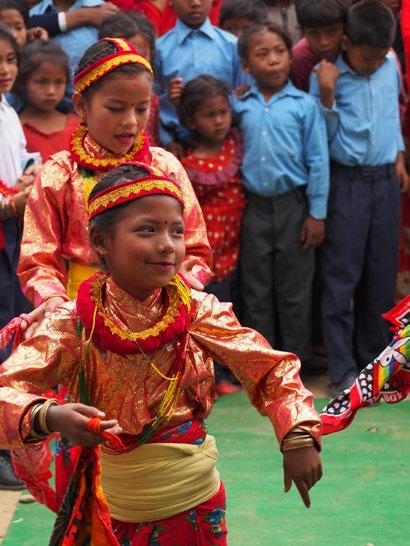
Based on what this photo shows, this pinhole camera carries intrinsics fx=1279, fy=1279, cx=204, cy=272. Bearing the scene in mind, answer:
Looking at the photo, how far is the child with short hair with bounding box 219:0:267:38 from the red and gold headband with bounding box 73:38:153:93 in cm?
330

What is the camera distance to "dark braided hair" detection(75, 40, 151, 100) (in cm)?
426

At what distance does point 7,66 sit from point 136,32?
774mm

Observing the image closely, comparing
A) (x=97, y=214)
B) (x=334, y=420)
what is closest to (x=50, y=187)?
(x=97, y=214)

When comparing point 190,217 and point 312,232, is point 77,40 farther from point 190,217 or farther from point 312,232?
point 190,217

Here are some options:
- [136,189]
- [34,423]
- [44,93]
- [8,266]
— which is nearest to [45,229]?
[136,189]

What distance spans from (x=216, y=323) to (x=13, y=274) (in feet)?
9.12

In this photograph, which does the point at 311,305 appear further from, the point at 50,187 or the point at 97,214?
→ the point at 97,214

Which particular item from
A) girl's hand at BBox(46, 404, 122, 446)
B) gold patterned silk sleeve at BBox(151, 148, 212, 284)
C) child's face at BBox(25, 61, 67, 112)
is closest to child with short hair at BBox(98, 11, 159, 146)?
child's face at BBox(25, 61, 67, 112)

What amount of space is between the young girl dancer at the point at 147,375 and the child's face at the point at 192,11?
380 centimetres

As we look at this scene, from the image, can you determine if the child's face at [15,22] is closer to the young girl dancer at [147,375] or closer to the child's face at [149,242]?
the young girl dancer at [147,375]

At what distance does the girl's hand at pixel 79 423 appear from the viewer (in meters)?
3.05

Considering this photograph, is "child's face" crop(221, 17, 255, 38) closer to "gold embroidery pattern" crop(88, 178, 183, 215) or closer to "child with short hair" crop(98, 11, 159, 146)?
"child with short hair" crop(98, 11, 159, 146)

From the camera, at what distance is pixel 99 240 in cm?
353

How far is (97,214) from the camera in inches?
138
